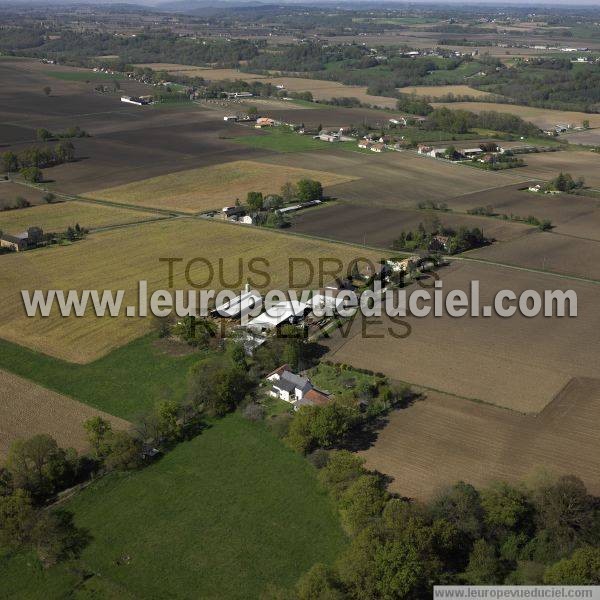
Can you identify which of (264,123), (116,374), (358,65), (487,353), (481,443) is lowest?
(481,443)

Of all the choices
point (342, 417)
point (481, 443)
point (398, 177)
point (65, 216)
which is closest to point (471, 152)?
point (398, 177)

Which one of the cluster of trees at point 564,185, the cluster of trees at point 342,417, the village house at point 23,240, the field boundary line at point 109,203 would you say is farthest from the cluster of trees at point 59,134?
the cluster of trees at point 342,417

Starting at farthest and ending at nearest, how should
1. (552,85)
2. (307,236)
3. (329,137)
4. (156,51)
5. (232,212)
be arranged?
(156,51) < (552,85) < (329,137) < (232,212) < (307,236)

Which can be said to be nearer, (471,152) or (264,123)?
(471,152)

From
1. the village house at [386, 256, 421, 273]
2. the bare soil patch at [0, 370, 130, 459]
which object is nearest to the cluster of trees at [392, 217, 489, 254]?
the village house at [386, 256, 421, 273]

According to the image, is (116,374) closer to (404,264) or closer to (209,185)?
(404,264)
